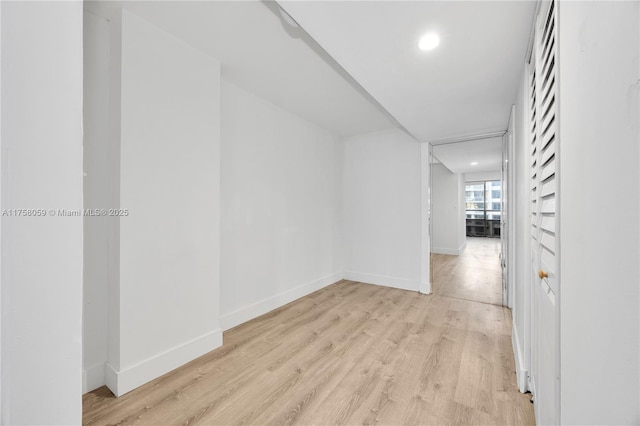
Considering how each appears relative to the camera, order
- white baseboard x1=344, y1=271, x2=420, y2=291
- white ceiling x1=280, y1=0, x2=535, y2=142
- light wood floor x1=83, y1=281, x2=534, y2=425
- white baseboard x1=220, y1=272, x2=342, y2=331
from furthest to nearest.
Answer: white baseboard x1=344, y1=271, x2=420, y2=291 < white baseboard x1=220, y1=272, x2=342, y2=331 < light wood floor x1=83, y1=281, x2=534, y2=425 < white ceiling x1=280, y1=0, x2=535, y2=142

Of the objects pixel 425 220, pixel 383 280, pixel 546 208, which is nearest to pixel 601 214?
pixel 546 208

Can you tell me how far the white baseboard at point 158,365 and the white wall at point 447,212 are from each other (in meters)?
6.41

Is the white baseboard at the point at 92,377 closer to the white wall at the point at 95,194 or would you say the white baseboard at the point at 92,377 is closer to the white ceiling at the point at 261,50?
the white wall at the point at 95,194

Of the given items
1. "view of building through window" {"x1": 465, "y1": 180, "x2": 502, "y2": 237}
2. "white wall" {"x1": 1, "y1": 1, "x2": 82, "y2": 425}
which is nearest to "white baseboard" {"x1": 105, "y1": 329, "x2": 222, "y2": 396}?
"white wall" {"x1": 1, "y1": 1, "x2": 82, "y2": 425}

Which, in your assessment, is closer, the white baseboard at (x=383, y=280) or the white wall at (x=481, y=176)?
the white baseboard at (x=383, y=280)

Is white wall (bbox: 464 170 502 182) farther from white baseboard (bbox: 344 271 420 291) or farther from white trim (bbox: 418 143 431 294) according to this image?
white baseboard (bbox: 344 271 420 291)

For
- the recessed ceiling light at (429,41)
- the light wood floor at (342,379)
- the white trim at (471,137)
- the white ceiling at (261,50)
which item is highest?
the white ceiling at (261,50)

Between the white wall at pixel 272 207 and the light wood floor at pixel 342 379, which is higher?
the white wall at pixel 272 207

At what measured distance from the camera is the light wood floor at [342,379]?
1.57 m

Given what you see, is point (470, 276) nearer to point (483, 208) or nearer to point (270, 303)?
point (270, 303)

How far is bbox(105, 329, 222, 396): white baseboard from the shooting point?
5.71 ft

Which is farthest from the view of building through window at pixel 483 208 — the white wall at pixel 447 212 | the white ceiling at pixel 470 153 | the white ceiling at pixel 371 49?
the white ceiling at pixel 371 49

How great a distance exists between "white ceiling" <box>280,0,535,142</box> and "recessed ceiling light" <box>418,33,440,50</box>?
0.03 metres

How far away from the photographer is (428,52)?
1751 millimetres
